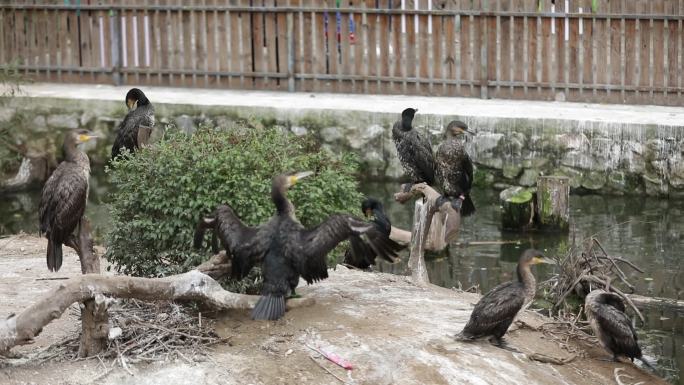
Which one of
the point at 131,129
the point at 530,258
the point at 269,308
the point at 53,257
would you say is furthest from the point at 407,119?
the point at 53,257

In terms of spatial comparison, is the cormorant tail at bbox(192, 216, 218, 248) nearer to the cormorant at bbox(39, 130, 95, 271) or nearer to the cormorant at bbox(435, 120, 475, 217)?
the cormorant at bbox(39, 130, 95, 271)

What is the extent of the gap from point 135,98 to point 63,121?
16.8ft

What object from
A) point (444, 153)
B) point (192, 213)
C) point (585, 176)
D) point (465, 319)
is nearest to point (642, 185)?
point (585, 176)

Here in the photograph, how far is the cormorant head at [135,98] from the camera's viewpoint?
49.4ft

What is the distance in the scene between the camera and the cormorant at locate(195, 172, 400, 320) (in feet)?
33.8

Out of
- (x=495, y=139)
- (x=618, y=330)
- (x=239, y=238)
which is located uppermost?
(x=495, y=139)

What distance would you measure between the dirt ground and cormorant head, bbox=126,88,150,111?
12.4 ft

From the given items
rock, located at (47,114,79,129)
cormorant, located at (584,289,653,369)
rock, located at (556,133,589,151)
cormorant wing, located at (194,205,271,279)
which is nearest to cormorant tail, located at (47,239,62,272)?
cormorant wing, located at (194,205,271,279)

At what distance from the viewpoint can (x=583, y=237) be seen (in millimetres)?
15844

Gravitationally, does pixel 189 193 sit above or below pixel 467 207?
above

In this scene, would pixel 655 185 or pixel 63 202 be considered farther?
pixel 655 185

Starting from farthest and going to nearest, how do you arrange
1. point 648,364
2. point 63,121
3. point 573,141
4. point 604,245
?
point 63,121 → point 573,141 → point 604,245 → point 648,364

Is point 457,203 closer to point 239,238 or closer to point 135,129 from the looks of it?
point 135,129

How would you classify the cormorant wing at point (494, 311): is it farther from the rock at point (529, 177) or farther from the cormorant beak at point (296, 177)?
the rock at point (529, 177)
